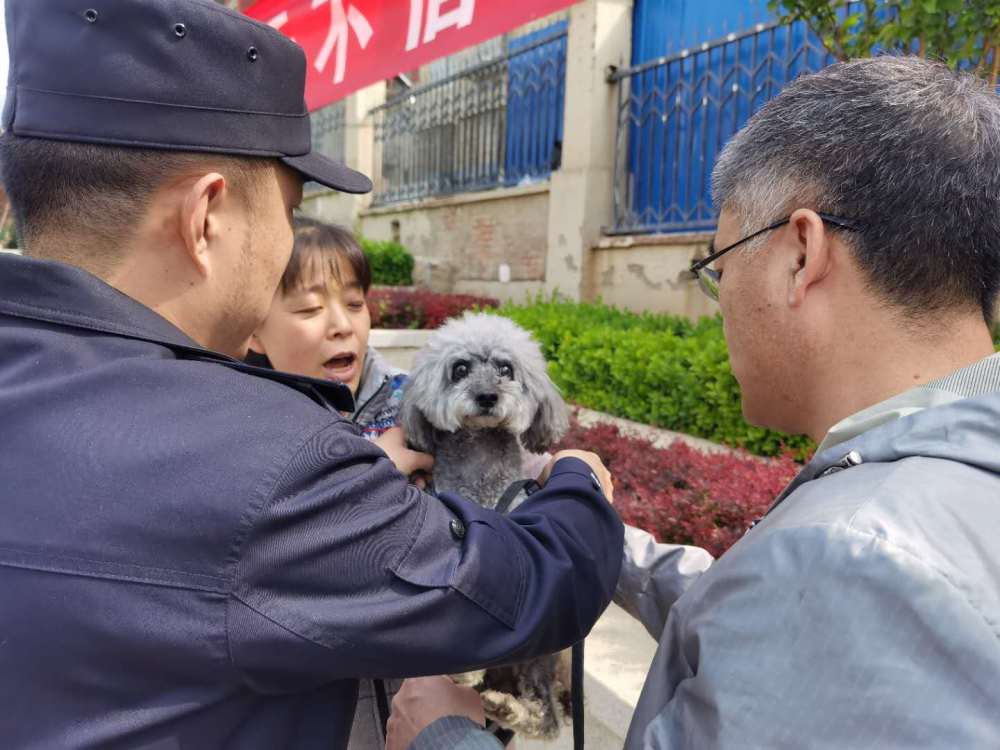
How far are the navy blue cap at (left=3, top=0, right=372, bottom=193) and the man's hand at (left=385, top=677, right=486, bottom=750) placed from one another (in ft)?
3.63

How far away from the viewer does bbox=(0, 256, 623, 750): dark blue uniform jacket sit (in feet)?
3.13

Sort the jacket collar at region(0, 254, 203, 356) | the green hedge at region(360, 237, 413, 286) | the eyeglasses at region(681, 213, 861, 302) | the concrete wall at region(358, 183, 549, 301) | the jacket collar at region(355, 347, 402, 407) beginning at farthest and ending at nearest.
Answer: the green hedge at region(360, 237, 413, 286) < the concrete wall at region(358, 183, 549, 301) < the jacket collar at region(355, 347, 402, 407) < the eyeglasses at region(681, 213, 861, 302) < the jacket collar at region(0, 254, 203, 356)

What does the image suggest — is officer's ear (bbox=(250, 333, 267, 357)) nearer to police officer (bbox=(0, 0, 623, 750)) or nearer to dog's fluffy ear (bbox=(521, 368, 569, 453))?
dog's fluffy ear (bbox=(521, 368, 569, 453))

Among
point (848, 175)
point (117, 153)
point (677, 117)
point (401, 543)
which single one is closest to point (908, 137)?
point (848, 175)

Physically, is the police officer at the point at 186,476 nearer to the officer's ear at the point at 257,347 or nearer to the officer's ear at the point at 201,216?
the officer's ear at the point at 201,216

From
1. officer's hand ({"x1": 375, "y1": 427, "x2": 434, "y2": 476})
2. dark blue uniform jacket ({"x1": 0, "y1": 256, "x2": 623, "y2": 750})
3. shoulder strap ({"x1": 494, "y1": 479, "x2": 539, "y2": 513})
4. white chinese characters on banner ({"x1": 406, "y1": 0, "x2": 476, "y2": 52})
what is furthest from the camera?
white chinese characters on banner ({"x1": 406, "y1": 0, "x2": 476, "y2": 52})

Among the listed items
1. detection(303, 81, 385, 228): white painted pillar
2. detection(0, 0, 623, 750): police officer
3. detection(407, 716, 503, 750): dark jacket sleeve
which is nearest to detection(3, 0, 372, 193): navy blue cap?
detection(0, 0, 623, 750): police officer

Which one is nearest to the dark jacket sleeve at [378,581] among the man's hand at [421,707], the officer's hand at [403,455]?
the man's hand at [421,707]

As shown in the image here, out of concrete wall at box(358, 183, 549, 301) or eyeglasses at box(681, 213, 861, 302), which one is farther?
concrete wall at box(358, 183, 549, 301)

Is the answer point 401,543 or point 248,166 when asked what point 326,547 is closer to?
point 401,543

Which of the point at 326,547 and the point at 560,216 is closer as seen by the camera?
the point at 326,547

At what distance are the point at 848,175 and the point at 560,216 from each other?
25.2 ft

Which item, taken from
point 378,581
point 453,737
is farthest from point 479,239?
point 378,581

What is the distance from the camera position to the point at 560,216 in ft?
28.6
